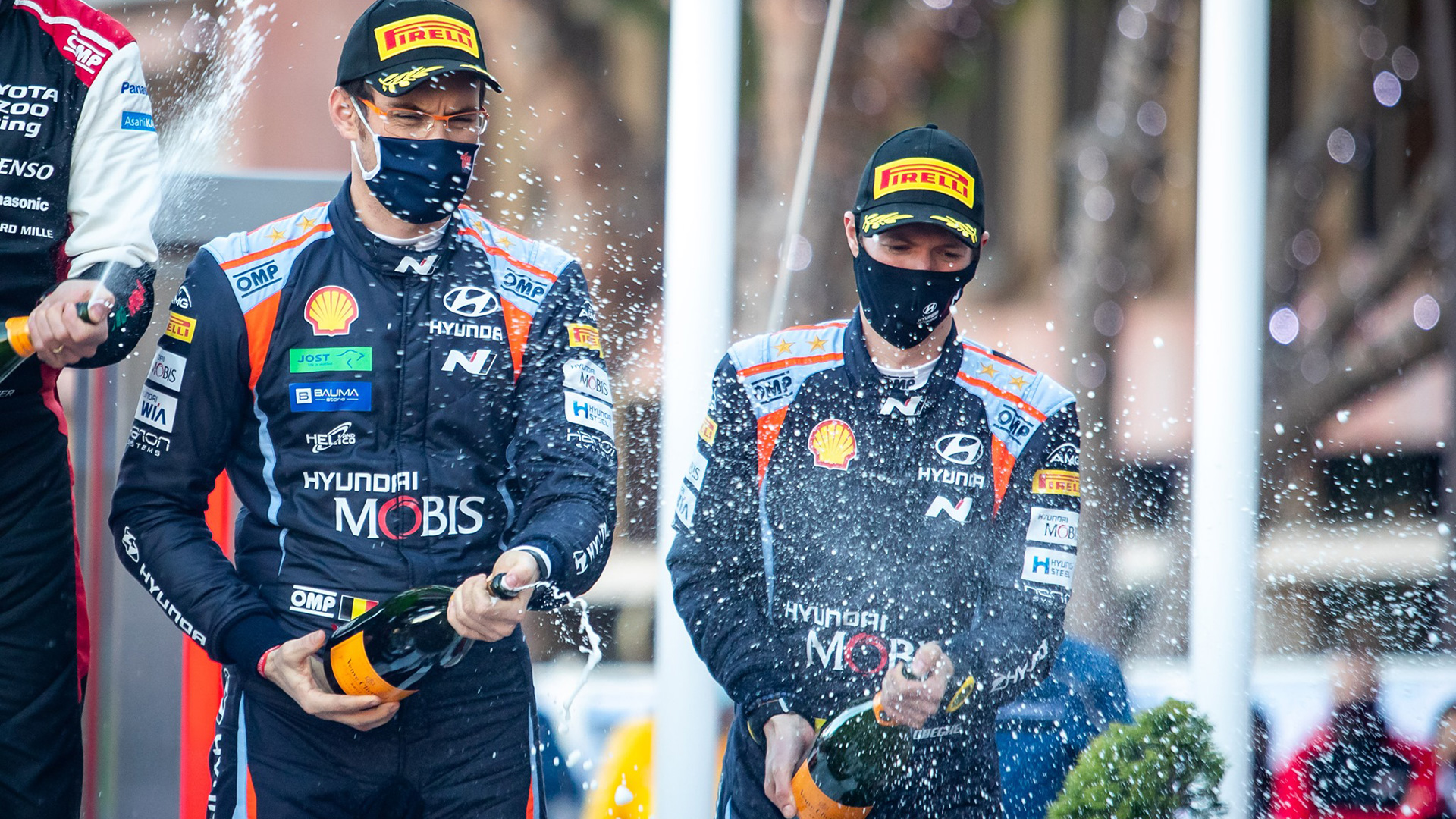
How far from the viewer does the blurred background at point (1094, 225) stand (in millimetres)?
7250

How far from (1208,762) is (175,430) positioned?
2.64 metres

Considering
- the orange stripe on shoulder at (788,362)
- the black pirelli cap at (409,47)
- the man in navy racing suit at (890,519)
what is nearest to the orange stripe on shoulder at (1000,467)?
the man in navy racing suit at (890,519)

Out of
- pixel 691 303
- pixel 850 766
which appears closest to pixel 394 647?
pixel 850 766

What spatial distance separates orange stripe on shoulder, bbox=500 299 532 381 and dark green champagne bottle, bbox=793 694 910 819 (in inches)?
38.3

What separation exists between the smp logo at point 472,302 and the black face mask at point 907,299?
803mm

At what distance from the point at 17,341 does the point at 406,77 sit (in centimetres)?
89

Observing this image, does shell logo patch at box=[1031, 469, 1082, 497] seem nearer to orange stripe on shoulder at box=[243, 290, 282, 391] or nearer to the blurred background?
orange stripe on shoulder at box=[243, 290, 282, 391]

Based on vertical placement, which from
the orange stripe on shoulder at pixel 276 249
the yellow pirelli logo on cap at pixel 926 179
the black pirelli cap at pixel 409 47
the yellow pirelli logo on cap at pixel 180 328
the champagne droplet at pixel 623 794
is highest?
the black pirelli cap at pixel 409 47

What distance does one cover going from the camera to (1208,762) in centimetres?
377

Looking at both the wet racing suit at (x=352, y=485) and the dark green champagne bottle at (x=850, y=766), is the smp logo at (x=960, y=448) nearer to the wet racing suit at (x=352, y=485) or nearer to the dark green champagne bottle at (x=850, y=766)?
the dark green champagne bottle at (x=850, y=766)

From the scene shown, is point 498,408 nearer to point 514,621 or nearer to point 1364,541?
point 514,621

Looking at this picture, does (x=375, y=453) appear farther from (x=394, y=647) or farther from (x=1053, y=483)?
(x=1053, y=483)

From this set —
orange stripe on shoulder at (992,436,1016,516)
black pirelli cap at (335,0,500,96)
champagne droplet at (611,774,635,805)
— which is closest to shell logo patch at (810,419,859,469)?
orange stripe on shoulder at (992,436,1016,516)

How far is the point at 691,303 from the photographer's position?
4.09 metres
